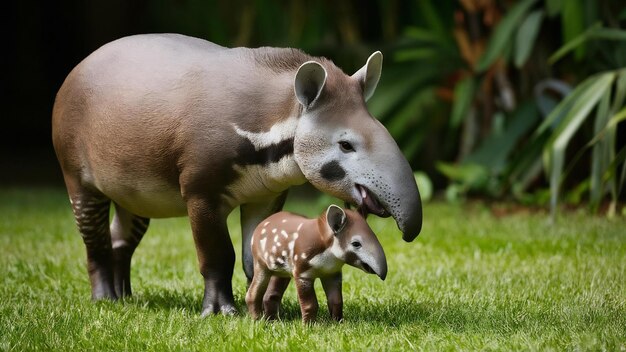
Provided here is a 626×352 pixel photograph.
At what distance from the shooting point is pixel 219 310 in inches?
177

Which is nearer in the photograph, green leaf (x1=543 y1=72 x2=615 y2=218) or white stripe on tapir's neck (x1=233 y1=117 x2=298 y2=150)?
white stripe on tapir's neck (x1=233 y1=117 x2=298 y2=150)

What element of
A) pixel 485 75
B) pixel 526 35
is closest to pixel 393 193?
pixel 526 35

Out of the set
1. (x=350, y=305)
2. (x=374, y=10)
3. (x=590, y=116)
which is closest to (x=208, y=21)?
(x=374, y=10)

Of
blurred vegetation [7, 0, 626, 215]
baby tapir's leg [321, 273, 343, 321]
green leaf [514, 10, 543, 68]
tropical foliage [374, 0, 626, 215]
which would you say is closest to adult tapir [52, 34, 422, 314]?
baby tapir's leg [321, 273, 343, 321]

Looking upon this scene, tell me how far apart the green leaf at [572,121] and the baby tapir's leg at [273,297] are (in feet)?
10.1

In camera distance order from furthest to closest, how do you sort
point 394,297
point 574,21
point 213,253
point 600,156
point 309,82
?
1. point 574,21
2. point 600,156
3. point 394,297
4. point 213,253
5. point 309,82

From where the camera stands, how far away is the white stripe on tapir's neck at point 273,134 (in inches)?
165

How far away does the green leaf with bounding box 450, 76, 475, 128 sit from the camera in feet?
29.5

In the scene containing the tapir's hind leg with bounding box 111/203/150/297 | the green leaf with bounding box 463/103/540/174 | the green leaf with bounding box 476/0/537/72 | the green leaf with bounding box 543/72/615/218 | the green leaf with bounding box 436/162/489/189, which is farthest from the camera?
the green leaf with bounding box 436/162/489/189

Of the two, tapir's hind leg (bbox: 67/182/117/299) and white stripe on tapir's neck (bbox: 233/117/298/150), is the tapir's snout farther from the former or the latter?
tapir's hind leg (bbox: 67/182/117/299)

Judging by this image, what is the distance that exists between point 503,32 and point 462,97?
2.83 feet

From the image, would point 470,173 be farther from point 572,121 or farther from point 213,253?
point 213,253

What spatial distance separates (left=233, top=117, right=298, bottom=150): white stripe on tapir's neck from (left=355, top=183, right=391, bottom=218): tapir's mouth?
1.32ft

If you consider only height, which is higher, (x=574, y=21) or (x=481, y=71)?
(x=574, y=21)
